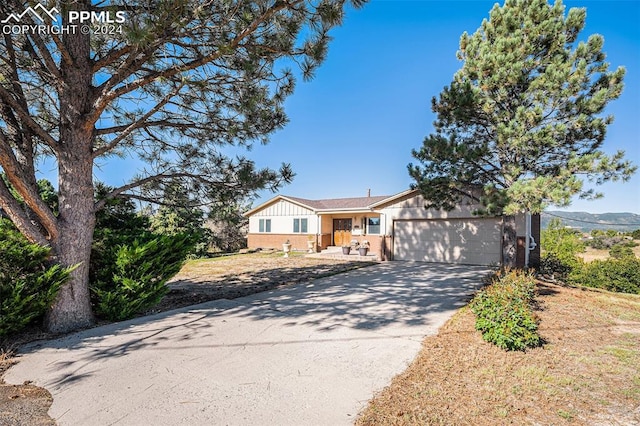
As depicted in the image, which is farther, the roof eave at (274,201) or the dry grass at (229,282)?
the roof eave at (274,201)

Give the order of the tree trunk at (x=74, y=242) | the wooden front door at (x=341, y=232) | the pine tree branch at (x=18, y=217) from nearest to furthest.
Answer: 1. the pine tree branch at (x=18, y=217)
2. the tree trunk at (x=74, y=242)
3. the wooden front door at (x=341, y=232)

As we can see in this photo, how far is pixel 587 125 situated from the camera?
7.16 meters

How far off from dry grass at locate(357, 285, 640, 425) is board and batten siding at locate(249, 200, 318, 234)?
598 inches

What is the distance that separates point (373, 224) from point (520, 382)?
47.6ft

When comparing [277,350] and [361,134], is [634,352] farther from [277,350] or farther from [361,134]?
[361,134]

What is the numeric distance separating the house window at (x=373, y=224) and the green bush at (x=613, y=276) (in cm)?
861

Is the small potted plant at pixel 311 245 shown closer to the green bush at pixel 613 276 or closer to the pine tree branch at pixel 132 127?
the green bush at pixel 613 276

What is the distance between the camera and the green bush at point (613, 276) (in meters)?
12.2

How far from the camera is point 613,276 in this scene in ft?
41.1

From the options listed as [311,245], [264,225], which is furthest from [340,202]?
[264,225]

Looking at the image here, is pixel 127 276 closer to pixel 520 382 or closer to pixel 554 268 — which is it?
pixel 520 382

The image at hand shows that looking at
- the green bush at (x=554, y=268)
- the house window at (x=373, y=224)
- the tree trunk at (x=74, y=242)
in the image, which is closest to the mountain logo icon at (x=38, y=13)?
the tree trunk at (x=74, y=242)

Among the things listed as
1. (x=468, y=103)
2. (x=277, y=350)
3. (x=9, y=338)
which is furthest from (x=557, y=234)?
(x=9, y=338)

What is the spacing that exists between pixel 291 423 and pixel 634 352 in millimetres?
4497
